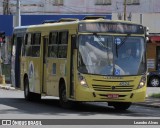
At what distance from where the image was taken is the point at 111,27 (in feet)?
64.2

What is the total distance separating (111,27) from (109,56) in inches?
41.4

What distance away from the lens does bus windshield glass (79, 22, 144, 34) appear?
63.5 ft

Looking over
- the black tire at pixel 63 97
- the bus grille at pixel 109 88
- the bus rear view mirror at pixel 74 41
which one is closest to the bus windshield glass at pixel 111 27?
the bus rear view mirror at pixel 74 41

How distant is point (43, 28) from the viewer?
22438 mm

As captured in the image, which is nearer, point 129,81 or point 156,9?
point 129,81

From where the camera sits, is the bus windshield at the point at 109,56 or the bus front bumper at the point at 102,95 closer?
the bus front bumper at the point at 102,95

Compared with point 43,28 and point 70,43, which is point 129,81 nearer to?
point 70,43

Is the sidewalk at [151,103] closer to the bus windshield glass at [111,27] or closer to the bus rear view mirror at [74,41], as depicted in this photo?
the bus windshield glass at [111,27]

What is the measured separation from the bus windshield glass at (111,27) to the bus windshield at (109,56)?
8.5 inches

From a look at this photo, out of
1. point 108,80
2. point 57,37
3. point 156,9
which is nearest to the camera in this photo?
Answer: point 108,80

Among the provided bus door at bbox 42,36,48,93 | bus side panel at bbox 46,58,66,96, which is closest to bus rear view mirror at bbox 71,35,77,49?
bus side panel at bbox 46,58,66,96

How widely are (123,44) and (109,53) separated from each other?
61 cm

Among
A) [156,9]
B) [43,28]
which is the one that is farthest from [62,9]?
[43,28]

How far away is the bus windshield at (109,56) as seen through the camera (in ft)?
62.6
